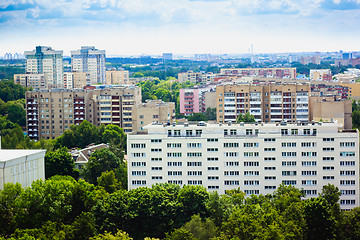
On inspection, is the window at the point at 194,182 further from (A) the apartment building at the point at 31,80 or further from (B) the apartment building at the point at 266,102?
(A) the apartment building at the point at 31,80

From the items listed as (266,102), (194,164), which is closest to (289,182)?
(194,164)

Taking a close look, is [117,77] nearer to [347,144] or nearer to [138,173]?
[138,173]

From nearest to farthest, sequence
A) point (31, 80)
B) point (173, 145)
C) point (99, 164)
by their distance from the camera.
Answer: point (173, 145) → point (99, 164) → point (31, 80)

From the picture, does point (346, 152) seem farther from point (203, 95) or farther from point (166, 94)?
point (166, 94)

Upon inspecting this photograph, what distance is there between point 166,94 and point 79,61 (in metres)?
44.9

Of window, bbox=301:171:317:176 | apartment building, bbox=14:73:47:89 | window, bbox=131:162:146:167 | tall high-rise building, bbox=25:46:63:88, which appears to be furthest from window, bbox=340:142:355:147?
tall high-rise building, bbox=25:46:63:88

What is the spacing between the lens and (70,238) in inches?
1366

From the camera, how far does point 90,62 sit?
157750 mm

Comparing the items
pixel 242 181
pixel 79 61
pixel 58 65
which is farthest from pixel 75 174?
pixel 79 61

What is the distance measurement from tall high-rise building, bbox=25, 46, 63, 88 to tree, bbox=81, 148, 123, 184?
291 ft

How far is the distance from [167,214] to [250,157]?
8.13m

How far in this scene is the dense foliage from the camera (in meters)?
33.7

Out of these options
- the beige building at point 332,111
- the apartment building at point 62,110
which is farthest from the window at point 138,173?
the apartment building at point 62,110

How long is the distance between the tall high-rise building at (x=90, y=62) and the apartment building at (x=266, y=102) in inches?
3400
